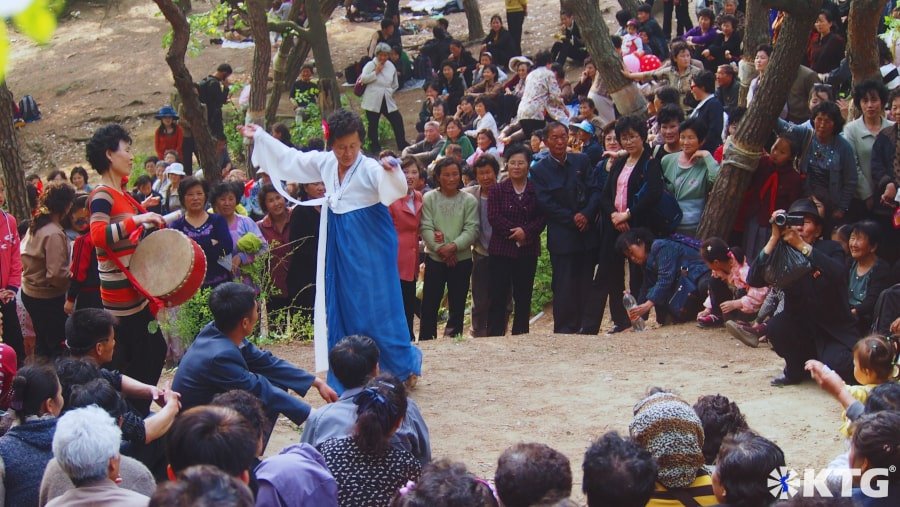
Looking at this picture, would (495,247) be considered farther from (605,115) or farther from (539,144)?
(605,115)

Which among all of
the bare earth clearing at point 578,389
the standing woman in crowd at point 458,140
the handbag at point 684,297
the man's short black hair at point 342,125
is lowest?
the bare earth clearing at point 578,389

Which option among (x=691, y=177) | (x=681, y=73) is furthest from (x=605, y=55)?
(x=681, y=73)

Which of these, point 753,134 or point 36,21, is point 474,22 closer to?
point 753,134

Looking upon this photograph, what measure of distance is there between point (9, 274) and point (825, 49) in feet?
31.5

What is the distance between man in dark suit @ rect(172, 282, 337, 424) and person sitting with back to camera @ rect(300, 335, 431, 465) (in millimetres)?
532

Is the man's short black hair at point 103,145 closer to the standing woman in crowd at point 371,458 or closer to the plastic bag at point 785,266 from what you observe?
the standing woman in crowd at point 371,458

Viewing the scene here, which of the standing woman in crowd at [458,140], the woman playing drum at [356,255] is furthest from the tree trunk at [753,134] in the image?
the standing woman in crowd at [458,140]

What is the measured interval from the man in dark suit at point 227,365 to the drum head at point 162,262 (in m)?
1.47

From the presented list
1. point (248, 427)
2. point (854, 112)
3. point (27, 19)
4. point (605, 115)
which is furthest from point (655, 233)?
point (27, 19)

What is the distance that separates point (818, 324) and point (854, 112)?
349cm

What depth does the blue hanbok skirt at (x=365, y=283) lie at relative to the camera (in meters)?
6.99

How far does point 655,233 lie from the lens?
9242 mm

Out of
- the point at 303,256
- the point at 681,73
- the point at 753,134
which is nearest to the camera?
the point at 753,134

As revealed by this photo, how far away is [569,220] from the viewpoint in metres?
9.26
